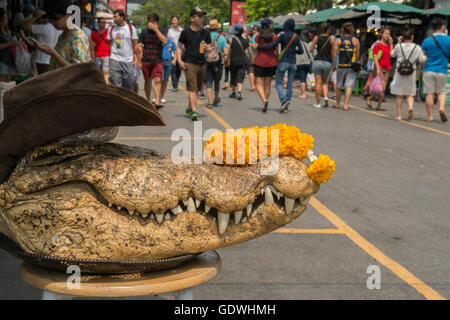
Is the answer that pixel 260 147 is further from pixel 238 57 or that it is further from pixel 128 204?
pixel 238 57

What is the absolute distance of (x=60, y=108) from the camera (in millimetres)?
2055

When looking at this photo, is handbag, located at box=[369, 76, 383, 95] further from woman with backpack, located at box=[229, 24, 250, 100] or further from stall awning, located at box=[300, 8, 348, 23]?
stall awning, located at box=[300, 8, 348, 23]

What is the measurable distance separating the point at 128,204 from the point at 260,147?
24.9 inches

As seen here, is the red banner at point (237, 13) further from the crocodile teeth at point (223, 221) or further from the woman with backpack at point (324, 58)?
the crocodile teeth at point (223, 221)

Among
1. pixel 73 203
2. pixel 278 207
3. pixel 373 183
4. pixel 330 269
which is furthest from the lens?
pixel 373 183

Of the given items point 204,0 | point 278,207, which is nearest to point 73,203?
point 278,207

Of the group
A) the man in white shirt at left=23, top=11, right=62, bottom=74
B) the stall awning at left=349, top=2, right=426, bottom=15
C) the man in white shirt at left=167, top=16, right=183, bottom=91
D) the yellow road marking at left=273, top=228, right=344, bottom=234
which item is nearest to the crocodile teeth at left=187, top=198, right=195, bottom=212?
the yellow road marking at left=273, top=228, right=344, bottom=234

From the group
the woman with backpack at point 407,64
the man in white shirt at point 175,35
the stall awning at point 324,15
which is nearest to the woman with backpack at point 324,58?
the woman with backpack at point 407,64

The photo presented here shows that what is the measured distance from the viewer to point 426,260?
13.4ft

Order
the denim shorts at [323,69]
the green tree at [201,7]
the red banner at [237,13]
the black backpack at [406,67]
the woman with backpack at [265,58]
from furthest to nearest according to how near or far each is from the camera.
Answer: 1. the green tree at [201,7]
2. the red banner at [237,13]
3. the denim shorts at [323,69]
4. the woman with backpack at [265,58]
5. the black backpack at [406,67]

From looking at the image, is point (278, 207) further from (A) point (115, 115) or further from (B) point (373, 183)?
(B) point (373, 183)

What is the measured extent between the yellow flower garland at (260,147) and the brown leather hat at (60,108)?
375 mm

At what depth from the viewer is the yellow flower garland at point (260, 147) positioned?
2312mm
